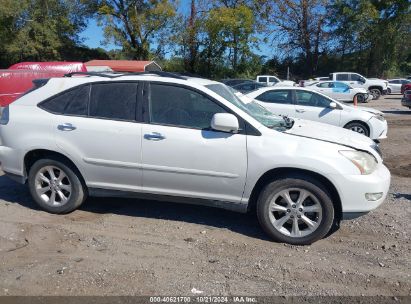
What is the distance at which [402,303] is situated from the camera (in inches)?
138

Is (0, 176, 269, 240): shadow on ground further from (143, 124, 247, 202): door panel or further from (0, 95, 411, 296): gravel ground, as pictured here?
(143, 124, 247, 202): door panel

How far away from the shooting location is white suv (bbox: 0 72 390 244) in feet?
14.8

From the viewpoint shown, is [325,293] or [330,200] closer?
[325,293]

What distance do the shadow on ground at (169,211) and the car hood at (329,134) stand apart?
117cm

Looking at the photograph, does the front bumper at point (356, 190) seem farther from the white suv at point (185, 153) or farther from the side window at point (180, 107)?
the side window at point (180, 107)

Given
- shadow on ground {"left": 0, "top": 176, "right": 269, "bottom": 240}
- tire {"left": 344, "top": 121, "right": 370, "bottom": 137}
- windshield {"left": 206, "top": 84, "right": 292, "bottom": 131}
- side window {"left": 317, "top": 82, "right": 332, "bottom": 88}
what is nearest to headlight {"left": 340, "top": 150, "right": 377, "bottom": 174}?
windshield {"left": 206, "top": 84, "right": 292, "bottom": 131}

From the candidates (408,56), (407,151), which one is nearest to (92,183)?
(407,151)

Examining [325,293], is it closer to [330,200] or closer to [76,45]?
[330,200]

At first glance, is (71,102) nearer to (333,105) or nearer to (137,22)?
(333,105)

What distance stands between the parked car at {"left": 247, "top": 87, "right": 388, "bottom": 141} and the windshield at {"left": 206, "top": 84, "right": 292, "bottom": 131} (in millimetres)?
5213

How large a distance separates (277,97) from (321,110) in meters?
1.08

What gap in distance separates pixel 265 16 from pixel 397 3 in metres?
12.0

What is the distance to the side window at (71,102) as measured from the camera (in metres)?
5.22

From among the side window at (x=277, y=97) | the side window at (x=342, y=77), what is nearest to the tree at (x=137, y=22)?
the side window at (x=342, y=77)
